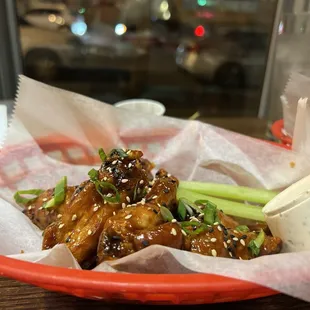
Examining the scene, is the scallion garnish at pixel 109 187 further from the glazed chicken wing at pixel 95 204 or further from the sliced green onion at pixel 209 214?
the sliced green onion at pixel 209 214

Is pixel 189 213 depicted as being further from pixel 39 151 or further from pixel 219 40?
pixel 219 40

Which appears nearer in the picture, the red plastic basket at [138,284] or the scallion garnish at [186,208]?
the red plastic basket at [138,284]

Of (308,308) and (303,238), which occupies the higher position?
(303,238)

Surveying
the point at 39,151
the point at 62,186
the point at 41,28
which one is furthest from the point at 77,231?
the point at 41,28

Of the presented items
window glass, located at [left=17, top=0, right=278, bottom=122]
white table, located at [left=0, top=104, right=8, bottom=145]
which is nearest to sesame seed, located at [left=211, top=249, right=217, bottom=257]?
white table, located at [left=0, top=104, right=8, bottom=145]

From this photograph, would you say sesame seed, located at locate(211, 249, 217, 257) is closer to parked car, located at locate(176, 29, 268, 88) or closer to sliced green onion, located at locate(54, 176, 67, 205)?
sliced green onion, located at locate(54, 176, 67, 205)

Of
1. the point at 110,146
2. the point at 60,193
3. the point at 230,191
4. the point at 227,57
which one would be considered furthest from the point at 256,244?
the point at 227,57

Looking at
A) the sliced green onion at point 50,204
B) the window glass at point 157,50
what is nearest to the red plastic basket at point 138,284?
the sliced green onion at point 50,204
